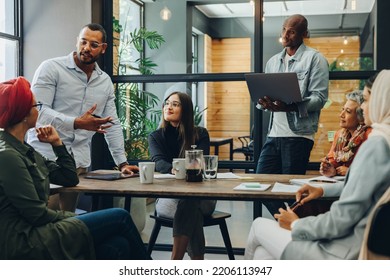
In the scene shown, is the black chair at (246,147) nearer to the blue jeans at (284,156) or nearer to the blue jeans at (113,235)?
the blue jeans at (284,156)

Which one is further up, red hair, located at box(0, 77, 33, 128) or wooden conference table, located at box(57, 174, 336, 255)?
red hair, located at box(0, 77, 33, 128)

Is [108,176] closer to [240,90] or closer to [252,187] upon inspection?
[252,187]

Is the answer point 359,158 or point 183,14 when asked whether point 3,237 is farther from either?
point 183,14

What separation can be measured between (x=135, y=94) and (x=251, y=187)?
214 centimetres

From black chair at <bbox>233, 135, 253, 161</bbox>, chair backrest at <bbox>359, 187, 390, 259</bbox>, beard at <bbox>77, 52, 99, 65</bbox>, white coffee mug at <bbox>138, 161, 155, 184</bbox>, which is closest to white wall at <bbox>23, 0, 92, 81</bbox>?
beard at <bbox>77, 52, 99, 65</bbox>

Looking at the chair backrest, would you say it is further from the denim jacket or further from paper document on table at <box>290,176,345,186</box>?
the denim jacket

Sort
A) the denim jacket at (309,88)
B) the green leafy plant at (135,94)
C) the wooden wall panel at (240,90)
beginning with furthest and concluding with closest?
the green leafy plant at (135,94) → the wooden wall panel at (240,90) → the denim jacket at (309,88)

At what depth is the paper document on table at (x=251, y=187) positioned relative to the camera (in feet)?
7.20

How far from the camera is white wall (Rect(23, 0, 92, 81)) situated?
3.98 m

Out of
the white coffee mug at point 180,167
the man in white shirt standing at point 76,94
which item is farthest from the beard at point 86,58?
the white coffee mug at point 180,167

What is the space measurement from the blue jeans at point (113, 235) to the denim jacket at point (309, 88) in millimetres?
1421

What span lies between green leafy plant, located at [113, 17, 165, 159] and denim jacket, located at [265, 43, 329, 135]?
134 cm
